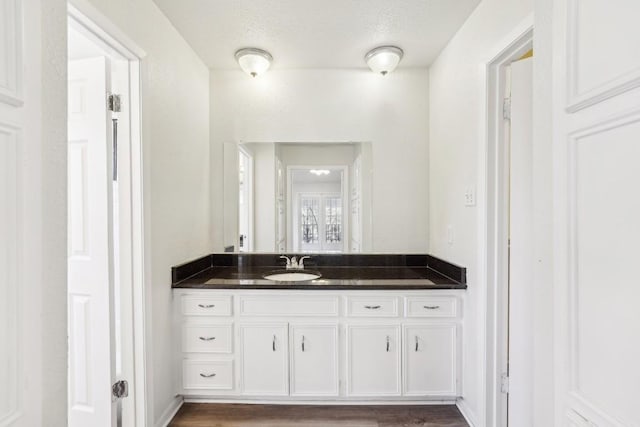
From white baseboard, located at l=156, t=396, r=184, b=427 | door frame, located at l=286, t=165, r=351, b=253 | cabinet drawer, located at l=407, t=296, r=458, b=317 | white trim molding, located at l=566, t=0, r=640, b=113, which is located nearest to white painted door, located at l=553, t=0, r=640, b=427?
white trim molding, located at l=566, t=0, r=640, b=113

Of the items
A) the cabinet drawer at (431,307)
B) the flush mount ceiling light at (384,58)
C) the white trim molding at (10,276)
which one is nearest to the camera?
the white trim molding at (10,276)

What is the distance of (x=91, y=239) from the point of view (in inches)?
62.1

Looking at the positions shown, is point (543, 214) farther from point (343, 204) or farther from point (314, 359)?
point (343, 204)

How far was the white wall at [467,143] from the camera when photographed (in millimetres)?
1671

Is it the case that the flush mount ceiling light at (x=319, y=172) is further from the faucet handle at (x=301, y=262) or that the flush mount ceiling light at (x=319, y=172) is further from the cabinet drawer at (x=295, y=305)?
the cabinet drawer at (x=295, y=305)

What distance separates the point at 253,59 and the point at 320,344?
6.79 ft

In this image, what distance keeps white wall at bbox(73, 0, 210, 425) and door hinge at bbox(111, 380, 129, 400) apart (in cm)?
11

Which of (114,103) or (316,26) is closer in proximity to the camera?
(114,103)

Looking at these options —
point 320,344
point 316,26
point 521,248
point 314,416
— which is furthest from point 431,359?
point 316,26

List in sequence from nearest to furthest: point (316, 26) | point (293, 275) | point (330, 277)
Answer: point (316, 26) → point (330, 277) → point (293, 275)

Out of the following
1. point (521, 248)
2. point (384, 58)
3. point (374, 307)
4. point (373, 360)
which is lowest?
point (373, 360)

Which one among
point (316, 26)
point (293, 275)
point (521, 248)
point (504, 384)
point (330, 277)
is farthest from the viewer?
point (293, 275)

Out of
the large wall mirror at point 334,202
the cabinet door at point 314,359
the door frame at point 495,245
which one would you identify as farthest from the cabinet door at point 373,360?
the large wall mirror at point 334,202

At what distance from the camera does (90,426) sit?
1.60 m
